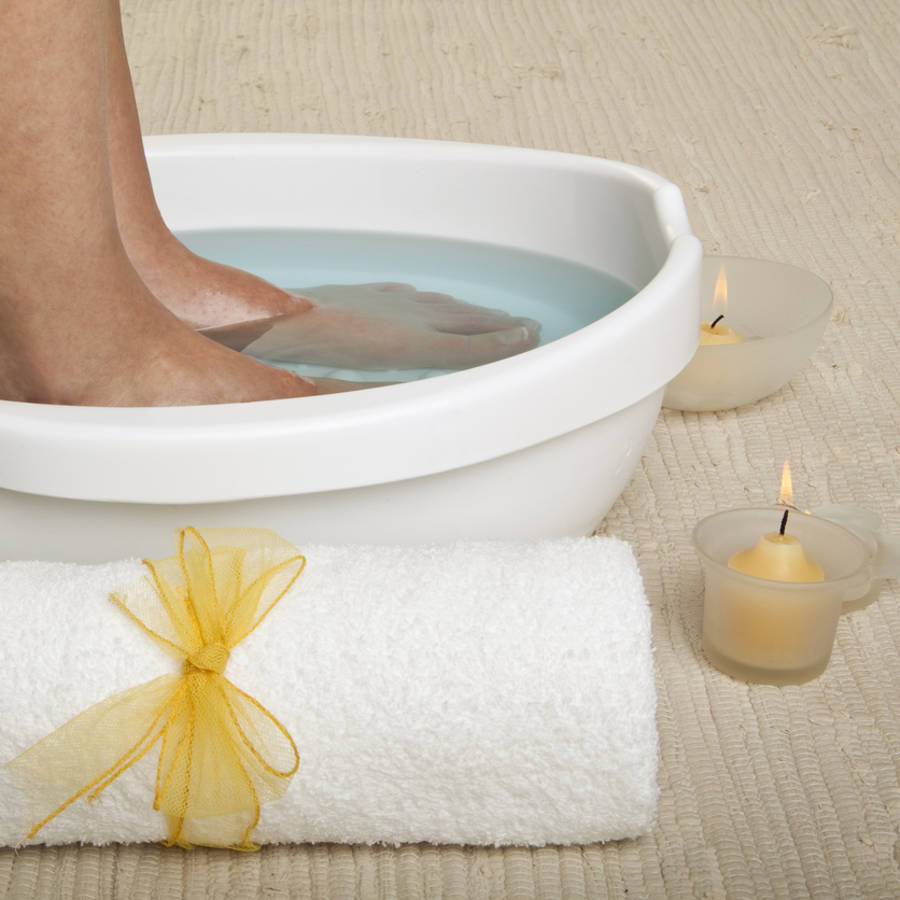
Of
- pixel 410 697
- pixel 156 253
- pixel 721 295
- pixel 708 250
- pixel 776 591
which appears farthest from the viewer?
pixel 708 250

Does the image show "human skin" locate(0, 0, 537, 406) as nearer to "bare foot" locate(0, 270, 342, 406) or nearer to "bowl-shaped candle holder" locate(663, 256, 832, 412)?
"bare foot" locate(0, 270, 342, 406)

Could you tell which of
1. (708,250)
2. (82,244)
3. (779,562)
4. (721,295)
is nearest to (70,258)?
(82,244)

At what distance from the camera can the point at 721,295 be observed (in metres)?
1.18

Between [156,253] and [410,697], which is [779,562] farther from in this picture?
[156,253]

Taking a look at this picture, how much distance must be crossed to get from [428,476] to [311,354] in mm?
328

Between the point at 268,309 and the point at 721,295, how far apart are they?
41 cm

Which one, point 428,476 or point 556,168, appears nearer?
point 428,476

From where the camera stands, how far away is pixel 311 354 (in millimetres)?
1070

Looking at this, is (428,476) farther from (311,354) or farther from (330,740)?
(311,354)

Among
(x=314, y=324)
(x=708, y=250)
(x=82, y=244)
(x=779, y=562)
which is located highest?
(x=82, y=244)

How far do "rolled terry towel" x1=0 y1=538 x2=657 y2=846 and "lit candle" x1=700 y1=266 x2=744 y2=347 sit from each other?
460 mm

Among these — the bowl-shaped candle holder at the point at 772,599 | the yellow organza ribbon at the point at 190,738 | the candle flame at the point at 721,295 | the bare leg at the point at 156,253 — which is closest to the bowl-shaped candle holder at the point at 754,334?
the candle flame at the point at 721,295

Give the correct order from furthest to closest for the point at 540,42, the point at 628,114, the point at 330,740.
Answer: the point at 540,42, the point at 628,114, the point at 330,740

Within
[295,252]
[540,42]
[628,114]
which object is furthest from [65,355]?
[540,42]
